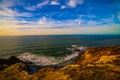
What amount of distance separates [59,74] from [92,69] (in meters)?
4.97

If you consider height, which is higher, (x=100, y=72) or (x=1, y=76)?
(x=100, y=72)

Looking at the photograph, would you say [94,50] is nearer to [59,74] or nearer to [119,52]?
[119,52]

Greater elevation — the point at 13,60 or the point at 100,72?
the point at 100,72

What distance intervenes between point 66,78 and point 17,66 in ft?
59.1

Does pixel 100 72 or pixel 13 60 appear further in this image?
pixel 13 60

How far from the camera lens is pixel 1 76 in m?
27.8

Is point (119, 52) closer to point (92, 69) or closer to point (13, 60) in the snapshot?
point (92, 69)

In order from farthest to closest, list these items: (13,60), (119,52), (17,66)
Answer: (13,60), (119,52), (17,66)

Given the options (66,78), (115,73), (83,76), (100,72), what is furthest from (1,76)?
(115,73)

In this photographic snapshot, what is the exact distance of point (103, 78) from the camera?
19.1m

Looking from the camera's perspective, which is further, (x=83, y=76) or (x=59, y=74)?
(x=59, y=74)

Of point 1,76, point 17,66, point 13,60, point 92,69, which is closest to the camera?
point 92,69

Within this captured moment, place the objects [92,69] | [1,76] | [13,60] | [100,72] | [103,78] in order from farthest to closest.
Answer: [13,60]
[1,76]
[92,69]
[100,72]
[103,78]

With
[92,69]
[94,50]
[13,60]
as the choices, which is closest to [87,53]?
[94,50]
